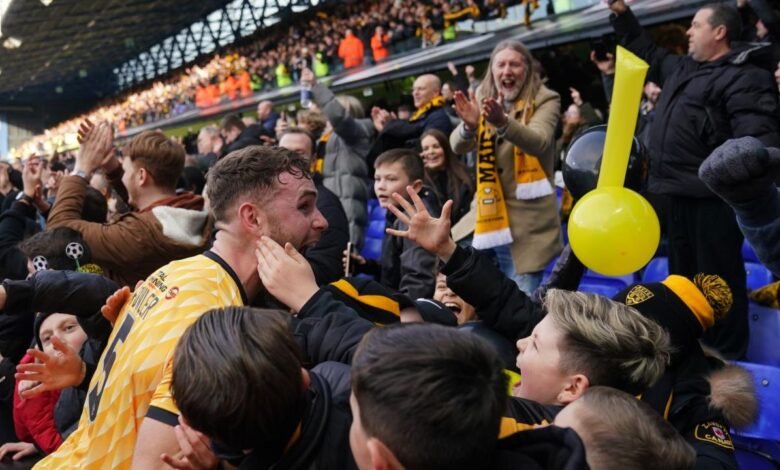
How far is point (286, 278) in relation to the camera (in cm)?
188

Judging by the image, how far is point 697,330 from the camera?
2.34 meters

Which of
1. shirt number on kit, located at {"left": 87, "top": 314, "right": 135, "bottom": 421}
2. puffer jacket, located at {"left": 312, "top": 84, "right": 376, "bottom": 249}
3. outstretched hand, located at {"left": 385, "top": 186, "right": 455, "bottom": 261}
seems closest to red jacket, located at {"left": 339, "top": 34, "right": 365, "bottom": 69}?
puffer jacket, located at {"left": 312, "top": 84, "right": 376, "bottom": 249}

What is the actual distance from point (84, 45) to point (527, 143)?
3939cm

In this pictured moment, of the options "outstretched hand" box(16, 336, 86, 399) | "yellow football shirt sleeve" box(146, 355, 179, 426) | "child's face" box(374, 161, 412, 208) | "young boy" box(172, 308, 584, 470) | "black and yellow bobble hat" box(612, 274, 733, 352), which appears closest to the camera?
"young boy" box(172, 308, 584, 470)

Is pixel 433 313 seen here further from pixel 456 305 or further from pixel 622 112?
pixel 622 112

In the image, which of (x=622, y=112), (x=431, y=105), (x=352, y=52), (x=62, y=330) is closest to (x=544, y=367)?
(x=622, y=112)

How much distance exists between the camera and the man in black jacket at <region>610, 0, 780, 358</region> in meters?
3.56

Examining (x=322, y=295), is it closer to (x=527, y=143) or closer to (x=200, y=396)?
(x=200, y=396)

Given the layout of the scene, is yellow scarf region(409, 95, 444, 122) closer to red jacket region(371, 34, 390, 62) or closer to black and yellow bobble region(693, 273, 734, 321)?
black and yellow bobble region(693, 273, 734, 321)

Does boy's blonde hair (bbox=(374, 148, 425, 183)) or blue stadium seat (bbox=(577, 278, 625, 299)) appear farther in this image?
blue stadium seat (bbox=(577, 278, 625, 299))

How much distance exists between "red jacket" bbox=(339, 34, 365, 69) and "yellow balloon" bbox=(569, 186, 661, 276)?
15639 mm

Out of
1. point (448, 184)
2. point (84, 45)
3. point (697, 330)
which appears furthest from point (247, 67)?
point (697, 330)

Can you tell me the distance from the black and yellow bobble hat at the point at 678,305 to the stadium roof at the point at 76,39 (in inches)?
887

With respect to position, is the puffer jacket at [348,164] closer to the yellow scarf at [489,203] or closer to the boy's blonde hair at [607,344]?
the yellow scarf at [489,203]
